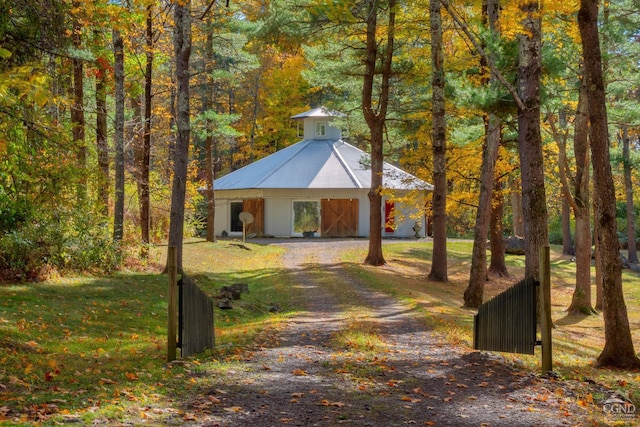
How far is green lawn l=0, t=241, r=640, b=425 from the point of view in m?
5.40

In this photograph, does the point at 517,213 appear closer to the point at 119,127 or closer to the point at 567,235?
the point at 567,235

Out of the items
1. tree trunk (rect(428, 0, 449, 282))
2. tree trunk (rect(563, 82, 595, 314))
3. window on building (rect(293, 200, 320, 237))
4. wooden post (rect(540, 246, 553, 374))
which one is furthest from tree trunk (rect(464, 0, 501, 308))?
window on building (rect(293, 200, 320, 237))

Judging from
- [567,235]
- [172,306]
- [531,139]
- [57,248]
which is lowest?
[172,306]

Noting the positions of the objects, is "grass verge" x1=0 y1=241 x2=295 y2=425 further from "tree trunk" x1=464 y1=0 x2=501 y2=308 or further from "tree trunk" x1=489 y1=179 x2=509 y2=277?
"tree trunk" x1=489 y1=179 x2=509 y2=277

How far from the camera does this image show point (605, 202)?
8.60 m

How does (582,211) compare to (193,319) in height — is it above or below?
above

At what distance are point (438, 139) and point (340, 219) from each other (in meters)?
17.8

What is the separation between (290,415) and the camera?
17.8ft

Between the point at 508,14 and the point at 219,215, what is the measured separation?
28.3 m

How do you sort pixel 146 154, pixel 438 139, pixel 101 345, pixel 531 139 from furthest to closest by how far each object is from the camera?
pixel 146 154, pixel 438 139, pixel 531 139, pixel 101 345

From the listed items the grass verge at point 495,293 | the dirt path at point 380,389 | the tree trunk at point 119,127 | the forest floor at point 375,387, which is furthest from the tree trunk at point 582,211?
the tree trunk at point 119,127

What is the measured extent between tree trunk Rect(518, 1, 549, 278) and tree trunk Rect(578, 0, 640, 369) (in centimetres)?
222

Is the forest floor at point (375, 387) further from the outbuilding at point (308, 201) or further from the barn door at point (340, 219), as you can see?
the barn door at point (340, 219)

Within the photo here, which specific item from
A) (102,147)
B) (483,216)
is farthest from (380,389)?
(102,147)
